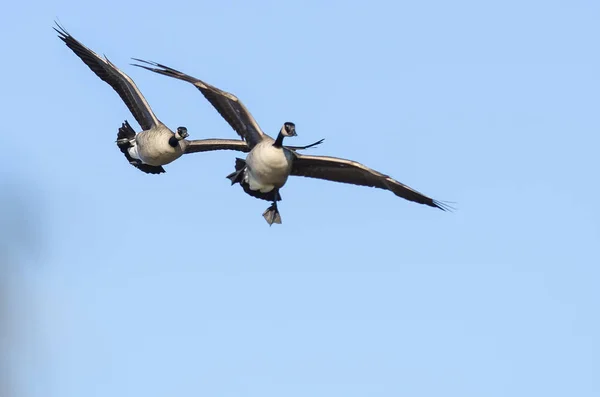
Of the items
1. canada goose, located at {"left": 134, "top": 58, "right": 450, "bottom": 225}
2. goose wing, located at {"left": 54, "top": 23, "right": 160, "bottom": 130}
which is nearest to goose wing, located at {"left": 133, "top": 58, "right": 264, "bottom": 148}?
canada goose, located at {"left": 134, "top": 58, "right": 450, "bottom": 225}

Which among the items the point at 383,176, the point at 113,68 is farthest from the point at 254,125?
the point at 113,68

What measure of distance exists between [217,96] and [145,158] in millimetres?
3392

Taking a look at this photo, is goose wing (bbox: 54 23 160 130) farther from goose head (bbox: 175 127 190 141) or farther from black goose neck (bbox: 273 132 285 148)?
black goose neck (bbox: 273 132 285 148)

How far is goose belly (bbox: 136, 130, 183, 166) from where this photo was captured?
2722 centimetres

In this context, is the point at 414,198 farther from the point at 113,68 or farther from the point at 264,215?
the point at 113,68

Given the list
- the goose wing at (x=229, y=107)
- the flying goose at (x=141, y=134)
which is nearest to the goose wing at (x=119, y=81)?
the flying goose at (x=141, y=134)

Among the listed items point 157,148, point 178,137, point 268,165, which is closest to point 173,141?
point 178,137

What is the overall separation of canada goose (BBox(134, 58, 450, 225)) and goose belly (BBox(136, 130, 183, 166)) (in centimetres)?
222

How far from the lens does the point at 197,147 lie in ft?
89.0

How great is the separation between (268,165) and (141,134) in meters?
4.64

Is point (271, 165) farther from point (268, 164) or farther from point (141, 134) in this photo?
point (141, 134)

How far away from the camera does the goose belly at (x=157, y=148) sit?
27.2 meters

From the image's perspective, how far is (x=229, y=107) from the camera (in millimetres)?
25141

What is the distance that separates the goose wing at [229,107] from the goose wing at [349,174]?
0.95 metres
